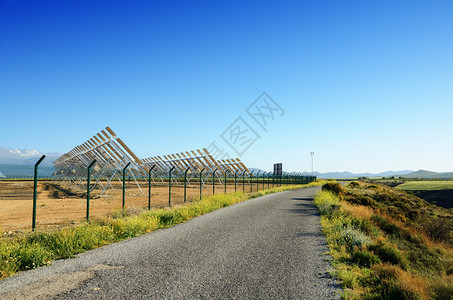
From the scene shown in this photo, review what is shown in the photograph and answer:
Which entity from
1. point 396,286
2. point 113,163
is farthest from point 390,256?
point 113,163

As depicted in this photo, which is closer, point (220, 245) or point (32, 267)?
point (32, 267)

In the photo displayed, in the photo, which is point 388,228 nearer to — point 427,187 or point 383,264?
point 383,264

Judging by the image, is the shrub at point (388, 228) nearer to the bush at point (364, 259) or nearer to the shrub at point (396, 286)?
the bush at point (364, 259)

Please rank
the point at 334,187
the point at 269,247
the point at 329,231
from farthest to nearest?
the point at 334,187 → the point at 329,231 → the point at 269,247

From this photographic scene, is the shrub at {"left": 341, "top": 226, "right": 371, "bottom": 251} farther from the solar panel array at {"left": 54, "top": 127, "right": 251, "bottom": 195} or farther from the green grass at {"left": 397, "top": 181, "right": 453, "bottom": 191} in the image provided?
the green grass at {"left": 397, "top": 181, "right": 453, "bottom": 191}

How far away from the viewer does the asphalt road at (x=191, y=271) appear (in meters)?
4.56

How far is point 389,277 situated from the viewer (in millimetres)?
5363

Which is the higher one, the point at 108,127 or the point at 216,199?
the point at 108,127

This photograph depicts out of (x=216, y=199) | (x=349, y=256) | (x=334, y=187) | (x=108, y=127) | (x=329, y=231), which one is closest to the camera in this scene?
(x=349, y=256)

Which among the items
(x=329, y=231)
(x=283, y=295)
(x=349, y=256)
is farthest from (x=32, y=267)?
(x=329, y=231)

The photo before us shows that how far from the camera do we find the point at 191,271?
18.1 ft

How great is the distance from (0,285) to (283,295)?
4.60 m

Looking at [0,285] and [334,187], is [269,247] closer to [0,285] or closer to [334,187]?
[0,285]

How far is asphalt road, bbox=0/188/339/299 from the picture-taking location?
15.0ft
